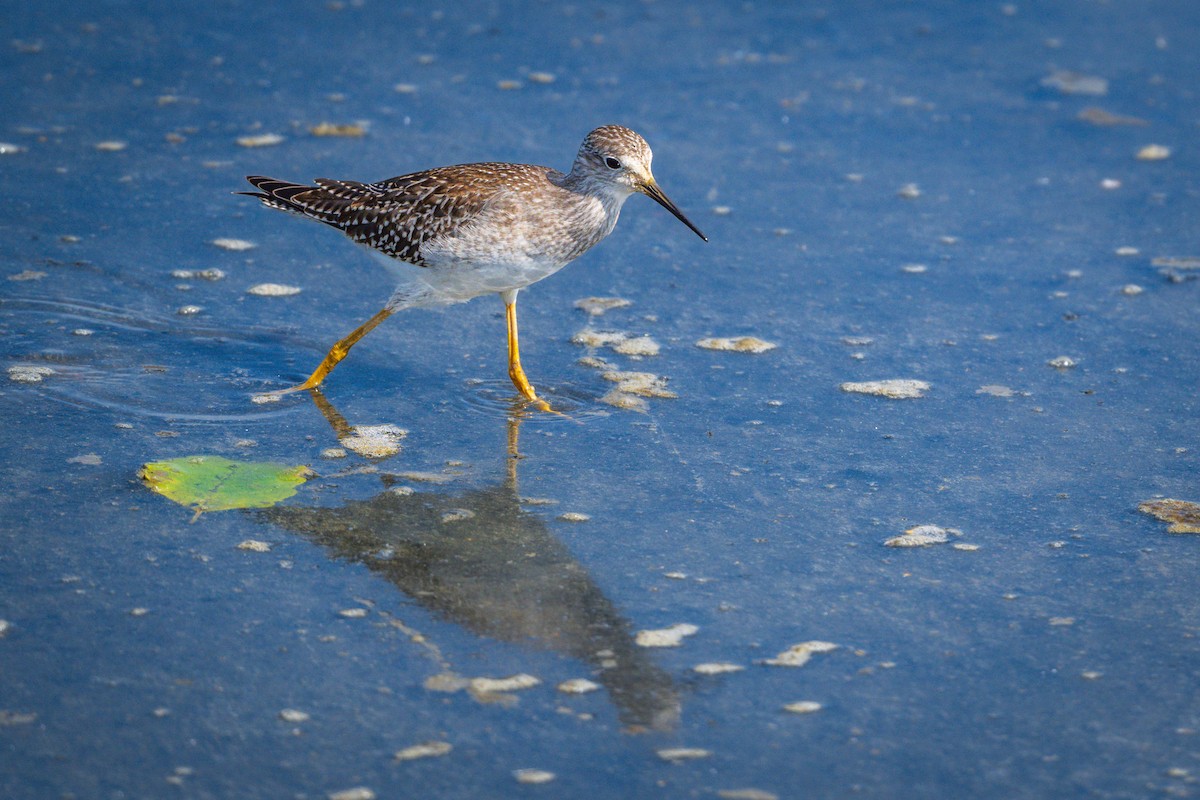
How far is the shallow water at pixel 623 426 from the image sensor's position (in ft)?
12.6

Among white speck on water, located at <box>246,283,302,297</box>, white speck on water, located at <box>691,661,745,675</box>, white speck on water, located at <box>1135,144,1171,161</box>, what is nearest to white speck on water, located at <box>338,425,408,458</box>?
white speck on water, located at <box>246,283,302,297</box>

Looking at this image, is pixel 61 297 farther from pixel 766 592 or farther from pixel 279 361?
pixel 766 592

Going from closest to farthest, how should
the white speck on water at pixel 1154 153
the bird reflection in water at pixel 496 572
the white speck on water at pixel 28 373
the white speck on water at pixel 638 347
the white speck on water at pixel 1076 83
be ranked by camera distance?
the bird reflection in water at pixel 496 572, the white speck on water at pixel 28 373, the white speck on water at pixel 638 347, the white speck on water at pixel 1154 153, the white speck on water at pixel 1076 83

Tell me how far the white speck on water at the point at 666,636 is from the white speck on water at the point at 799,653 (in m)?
0.29

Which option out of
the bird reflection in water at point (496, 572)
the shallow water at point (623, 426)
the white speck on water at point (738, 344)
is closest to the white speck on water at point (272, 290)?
the shallow water at point (623, 426)

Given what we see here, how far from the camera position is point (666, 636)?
430cm

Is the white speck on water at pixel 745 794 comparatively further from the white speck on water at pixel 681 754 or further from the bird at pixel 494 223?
the bird at pixel 494 223

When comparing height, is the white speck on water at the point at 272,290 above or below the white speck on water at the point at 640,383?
above

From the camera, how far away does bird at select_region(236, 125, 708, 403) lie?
5.93 m

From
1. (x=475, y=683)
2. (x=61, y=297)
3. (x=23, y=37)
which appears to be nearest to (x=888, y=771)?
(x=475, y=683)

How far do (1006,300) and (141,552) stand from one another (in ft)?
15.2

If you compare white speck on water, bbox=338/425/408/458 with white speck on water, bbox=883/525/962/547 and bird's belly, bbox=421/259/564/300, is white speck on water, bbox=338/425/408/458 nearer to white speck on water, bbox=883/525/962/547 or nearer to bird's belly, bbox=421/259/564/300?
bird's belly, bbox=421/259/564/300

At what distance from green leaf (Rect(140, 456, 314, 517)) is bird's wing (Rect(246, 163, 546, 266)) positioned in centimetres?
133

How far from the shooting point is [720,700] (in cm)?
399
